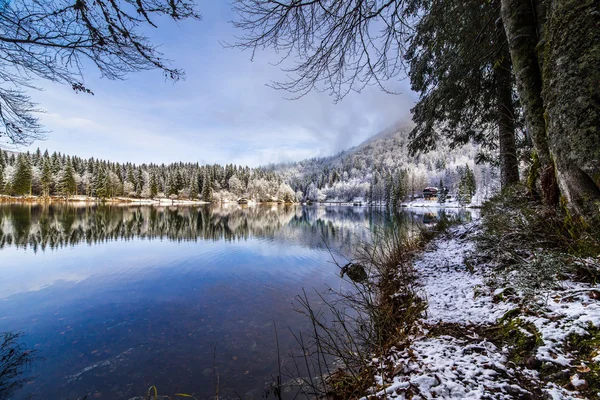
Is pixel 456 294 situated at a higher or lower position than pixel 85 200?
lower

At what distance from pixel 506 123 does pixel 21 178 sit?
77.0 metres

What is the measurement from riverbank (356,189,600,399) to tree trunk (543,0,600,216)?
0.50 m

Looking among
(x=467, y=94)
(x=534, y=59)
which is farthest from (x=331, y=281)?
(x=534, y=59)

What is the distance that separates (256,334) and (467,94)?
301 inches

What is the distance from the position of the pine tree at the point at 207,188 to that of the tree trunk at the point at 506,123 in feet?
267

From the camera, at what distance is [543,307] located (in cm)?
207

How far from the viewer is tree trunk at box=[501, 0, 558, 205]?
2.87 meters

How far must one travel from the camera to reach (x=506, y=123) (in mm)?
6375

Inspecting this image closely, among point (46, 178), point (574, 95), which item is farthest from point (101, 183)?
point (574, 95)

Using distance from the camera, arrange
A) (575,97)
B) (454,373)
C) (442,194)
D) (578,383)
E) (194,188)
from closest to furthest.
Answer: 1. (578,383)
2. (454,373)
3. (575,97)
4. (442,194)
5. (194,188)

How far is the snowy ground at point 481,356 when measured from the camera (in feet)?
5.02

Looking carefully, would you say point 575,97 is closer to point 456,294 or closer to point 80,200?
point 456,294

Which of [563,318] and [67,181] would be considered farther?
[67,181]

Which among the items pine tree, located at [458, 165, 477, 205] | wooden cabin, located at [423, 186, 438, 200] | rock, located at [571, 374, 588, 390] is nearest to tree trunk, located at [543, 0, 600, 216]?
rock, located at [571, 374, 588, 390]
